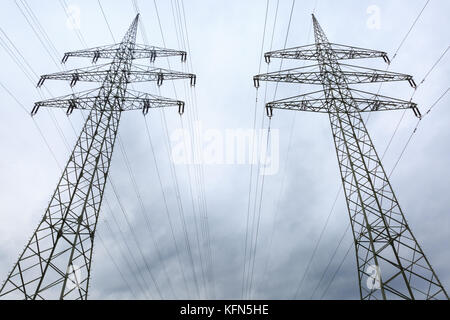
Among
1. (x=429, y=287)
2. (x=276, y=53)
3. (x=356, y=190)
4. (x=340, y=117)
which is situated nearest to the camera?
(x=429, y=287)

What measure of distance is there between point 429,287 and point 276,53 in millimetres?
16279

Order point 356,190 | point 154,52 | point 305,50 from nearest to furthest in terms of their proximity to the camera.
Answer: point 356,190 < point 305,50 < point 154,52

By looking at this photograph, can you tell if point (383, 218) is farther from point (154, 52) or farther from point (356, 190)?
point (154, 52)

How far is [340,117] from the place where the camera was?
544 inches
